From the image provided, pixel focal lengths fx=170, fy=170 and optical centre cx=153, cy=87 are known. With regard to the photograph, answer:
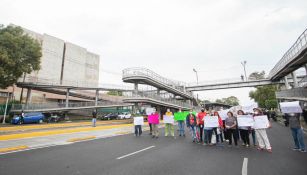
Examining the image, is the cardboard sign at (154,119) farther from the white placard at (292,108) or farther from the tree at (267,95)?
the tree at (267,95)

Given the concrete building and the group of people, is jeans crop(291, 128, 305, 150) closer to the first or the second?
the group of people

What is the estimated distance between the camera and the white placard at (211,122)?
8874 mm

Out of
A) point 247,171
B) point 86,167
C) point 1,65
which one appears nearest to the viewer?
point 247,171

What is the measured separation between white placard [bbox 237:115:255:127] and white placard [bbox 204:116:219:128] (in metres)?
1.05

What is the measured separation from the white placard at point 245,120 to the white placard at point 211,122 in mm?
1049

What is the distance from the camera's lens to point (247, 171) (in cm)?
488

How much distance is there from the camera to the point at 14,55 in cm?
2614

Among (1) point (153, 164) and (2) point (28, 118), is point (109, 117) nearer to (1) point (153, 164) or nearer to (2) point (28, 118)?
(2) point (28, 118)

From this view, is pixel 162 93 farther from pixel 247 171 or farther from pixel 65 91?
pixel 247 171

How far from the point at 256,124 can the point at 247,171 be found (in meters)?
3.84

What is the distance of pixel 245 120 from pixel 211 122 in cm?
160

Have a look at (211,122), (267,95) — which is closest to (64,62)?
(211,122)

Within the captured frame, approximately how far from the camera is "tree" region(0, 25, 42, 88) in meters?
25.0

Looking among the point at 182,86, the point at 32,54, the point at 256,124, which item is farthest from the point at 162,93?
the point at 256,124
